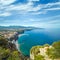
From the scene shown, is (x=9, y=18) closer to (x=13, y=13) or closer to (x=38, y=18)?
(x=13, y=13)

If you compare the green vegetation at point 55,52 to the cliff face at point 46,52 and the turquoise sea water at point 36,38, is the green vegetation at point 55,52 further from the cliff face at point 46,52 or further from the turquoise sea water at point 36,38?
the turquoise sea water at point 36,38

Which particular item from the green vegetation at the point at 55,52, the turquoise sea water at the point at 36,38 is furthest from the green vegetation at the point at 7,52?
the green vegetation at the point at 55,52

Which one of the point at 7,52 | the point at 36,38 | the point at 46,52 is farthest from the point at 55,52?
the point at 7,52

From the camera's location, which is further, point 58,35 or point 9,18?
point 9,18

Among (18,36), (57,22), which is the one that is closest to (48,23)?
(57,22)

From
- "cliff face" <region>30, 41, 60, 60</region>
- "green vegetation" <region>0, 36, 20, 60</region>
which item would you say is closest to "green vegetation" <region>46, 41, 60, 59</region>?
"cliff face" <region>30, 41, 60, 60</region>

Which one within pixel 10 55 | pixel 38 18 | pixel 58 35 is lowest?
pixel 10 55

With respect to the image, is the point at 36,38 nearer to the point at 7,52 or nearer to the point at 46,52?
the point at 46,52

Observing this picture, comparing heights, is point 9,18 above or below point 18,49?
above
